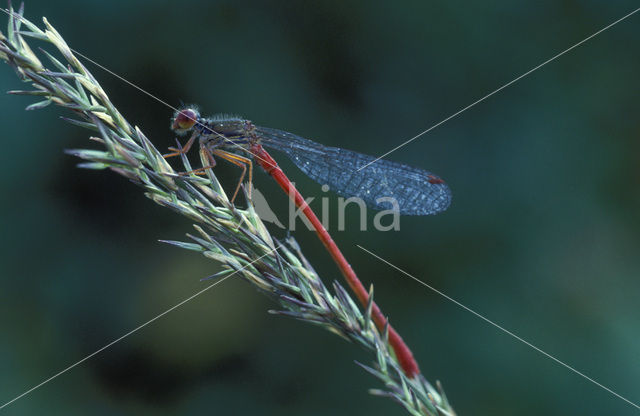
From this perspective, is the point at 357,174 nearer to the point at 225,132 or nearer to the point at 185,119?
the point at 225,132

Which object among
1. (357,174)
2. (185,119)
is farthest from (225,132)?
(357,174)

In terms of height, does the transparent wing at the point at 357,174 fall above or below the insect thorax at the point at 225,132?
below

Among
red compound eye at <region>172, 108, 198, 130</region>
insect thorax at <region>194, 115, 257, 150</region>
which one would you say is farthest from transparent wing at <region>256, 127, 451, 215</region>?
red compound eye at <region>172, 108, 198, 130</region>

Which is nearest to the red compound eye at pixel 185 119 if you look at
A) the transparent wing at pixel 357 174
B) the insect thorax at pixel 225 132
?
the insect thorax at pixel 225 132

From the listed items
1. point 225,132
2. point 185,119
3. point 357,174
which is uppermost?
point 185,119

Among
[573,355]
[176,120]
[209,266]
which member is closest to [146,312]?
[209,266]

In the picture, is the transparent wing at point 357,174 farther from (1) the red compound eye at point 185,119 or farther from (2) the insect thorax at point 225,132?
(1) the red compound eye at point 185,119

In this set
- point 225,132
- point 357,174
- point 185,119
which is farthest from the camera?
point 357,174
